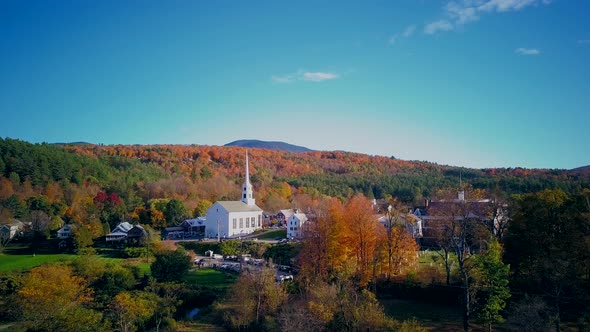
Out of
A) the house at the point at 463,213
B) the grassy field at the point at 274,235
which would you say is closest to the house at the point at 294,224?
the grassy field at the point at 274,235

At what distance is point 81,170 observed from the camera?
2749 inches

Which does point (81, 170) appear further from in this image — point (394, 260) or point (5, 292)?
point (394, 260)

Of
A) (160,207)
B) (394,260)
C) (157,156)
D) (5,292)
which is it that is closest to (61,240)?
(160,207)

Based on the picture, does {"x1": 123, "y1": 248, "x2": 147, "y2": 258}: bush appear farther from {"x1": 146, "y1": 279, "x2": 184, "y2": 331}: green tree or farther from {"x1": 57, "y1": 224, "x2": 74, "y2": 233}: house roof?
{"x1": 146, "y1": 279, "x2": 184, "y2": 331}: green tree

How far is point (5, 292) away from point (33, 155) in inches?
1811

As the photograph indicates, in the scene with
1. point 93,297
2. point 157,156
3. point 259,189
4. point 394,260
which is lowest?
point 93,297

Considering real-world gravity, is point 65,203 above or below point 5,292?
above

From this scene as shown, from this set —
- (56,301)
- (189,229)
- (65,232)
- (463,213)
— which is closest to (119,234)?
(65,232)

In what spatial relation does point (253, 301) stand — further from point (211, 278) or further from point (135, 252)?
point (135, 252)

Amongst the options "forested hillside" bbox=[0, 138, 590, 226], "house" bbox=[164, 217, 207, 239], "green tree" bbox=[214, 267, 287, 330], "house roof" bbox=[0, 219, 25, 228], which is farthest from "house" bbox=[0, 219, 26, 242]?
"green tree" bbox=[214, 267, 287, 330]

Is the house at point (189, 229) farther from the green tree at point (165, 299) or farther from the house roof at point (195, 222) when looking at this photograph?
the green tree at point (165, 299)

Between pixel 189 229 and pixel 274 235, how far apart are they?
Answer: 1057 centimetres

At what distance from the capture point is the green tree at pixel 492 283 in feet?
66.3

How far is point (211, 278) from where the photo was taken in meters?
32.7
